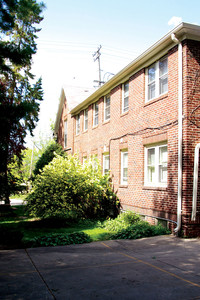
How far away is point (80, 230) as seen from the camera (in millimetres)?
10625

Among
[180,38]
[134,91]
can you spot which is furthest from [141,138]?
[180,38]

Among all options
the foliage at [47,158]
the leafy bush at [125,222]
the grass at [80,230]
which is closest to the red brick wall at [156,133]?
the leafy bush at [125,222]

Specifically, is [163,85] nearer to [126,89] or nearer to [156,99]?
[156,99]

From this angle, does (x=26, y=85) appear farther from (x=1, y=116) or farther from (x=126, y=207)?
(x=1, y=116)

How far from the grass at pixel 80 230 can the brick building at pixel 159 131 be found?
0.73m

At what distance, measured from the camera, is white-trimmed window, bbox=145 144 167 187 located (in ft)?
34.1

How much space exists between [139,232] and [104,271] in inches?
149

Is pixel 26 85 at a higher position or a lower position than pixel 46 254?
higher

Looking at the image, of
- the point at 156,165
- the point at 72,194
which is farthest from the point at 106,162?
the point at 156,165

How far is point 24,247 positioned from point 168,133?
569 cm

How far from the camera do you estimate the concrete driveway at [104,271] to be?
15.0ft

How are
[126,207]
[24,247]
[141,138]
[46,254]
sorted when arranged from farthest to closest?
[126,207], [141,138], [24,247], [46,254]

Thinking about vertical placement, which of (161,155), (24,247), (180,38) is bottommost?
(24,247)

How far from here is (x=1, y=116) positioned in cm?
518
